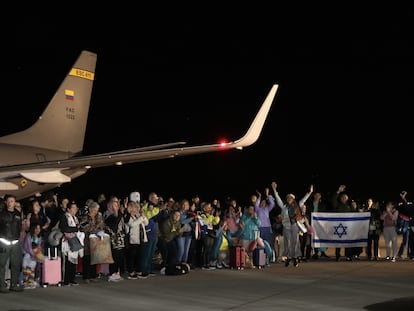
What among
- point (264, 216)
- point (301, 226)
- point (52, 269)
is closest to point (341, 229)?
point (264, 216)

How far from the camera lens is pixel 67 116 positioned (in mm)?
21547

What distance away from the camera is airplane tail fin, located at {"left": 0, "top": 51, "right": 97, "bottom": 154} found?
20656 mm

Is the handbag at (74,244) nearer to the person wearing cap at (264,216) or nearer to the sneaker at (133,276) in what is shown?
the sneaker at (133,276)

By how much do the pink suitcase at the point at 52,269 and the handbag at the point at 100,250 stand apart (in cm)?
78

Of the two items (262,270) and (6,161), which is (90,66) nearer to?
(6,161)

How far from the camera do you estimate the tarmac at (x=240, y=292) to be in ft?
35.3

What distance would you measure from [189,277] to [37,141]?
25.8 ft

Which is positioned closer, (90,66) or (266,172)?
(90,66)

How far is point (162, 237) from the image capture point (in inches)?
616

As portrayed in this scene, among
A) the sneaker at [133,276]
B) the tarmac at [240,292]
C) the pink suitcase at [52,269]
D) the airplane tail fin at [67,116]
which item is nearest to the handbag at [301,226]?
the tarmac at [240,292]

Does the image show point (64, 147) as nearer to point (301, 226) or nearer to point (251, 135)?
point (251, 135)

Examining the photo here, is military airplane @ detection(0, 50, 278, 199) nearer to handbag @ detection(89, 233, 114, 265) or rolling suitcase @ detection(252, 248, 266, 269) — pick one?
handbag @ detection(89, 233, 114, 265)

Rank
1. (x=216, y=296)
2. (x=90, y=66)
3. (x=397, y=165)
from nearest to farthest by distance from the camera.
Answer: (x=216, y=296), (x=90, y=66), (x=397, y=165)

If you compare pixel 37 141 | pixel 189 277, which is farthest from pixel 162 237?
pixel 37 141
